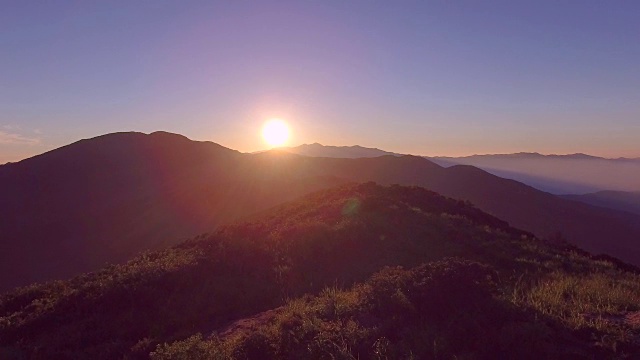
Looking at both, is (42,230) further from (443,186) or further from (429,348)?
(443,186)

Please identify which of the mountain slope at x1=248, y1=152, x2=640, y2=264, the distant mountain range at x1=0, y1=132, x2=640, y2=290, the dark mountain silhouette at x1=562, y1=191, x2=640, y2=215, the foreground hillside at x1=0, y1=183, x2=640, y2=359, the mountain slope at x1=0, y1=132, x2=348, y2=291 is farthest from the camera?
the dark mountain silhouette at x1=562, y1=191, x2=640, y2=215

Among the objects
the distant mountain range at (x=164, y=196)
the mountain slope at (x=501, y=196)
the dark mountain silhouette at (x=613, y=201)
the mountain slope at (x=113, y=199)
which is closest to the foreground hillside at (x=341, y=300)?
the distant mountain range at (x=164, y=196)

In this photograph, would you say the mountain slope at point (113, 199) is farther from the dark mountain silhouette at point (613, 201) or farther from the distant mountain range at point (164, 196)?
the dark mountain silhouette at point (613, 201)

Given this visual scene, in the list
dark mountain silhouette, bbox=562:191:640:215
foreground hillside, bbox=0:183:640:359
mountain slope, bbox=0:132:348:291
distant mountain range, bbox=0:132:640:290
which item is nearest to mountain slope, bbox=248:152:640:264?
distant mountain range, bbox=0:132:640:290

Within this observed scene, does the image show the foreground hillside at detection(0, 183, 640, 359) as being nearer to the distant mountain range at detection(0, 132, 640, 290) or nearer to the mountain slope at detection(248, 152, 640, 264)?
the distant mountain range at detection(0, 132, 640, 290)

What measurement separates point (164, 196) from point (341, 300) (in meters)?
52.8

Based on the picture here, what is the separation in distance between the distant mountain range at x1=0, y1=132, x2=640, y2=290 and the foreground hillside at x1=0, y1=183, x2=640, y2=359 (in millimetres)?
25577

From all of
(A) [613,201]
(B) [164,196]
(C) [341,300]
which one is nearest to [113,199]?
(B) [164,196]

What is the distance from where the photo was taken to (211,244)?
1689cm

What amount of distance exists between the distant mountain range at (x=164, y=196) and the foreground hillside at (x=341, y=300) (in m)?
25.6

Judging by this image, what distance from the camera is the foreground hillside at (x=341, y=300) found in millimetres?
6426

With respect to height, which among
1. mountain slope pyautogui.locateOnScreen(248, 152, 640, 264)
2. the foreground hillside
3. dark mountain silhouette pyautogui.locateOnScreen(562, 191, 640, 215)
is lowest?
dark mountain silhouette pyautogui.locateOnScreen(562, 191, 640, 215)

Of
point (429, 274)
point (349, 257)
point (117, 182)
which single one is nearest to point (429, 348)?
point (429, 274)

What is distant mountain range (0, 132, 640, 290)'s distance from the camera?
45.5 metres
